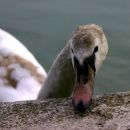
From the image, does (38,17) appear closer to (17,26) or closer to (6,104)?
(17,26)

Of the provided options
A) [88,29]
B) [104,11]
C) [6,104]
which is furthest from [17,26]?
[6,104]

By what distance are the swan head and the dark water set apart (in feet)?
9.63

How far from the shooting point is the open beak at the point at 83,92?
11.0 ft

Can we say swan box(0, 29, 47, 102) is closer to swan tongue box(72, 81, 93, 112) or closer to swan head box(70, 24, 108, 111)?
swan head box(70, 24, 108, 111)

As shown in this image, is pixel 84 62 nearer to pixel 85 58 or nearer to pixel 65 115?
pixel 85 58

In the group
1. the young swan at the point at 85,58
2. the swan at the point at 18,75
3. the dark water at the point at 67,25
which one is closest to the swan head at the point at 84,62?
the young swan at the point at 85,58

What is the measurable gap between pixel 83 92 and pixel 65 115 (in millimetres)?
329

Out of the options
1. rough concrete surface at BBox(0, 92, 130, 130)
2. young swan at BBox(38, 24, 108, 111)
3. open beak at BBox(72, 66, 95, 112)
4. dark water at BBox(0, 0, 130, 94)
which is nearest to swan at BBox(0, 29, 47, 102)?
dark water at BBox(0, 0, 130, 94)

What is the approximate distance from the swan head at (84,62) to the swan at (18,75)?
1.74 meters

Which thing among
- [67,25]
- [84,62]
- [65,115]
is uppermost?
[67,25]

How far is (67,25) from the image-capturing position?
773 centimetres

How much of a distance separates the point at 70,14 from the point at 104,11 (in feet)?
1.59

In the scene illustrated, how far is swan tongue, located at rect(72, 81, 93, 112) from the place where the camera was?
132 inches

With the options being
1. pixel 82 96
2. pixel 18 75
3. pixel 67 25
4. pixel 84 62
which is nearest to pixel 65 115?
pixel 82 96
